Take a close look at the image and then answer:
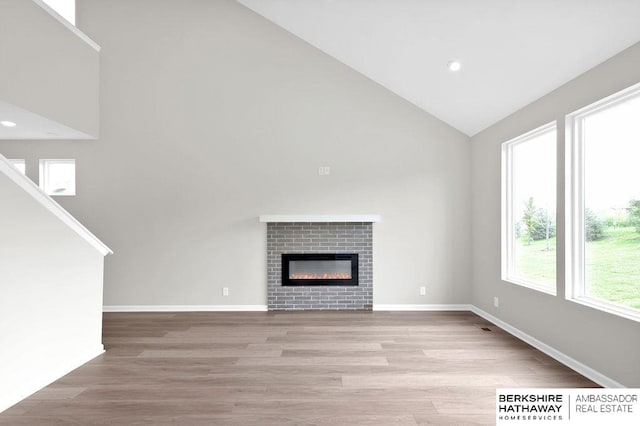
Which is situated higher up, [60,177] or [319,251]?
[60,177]

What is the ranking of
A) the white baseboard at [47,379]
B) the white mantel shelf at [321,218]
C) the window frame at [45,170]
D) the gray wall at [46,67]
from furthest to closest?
1. the window frame at [45,170]
2. the white mantel shelf at [321,218]
3. the gray wall at [46,67]
4. the white baseboard at [47,379]

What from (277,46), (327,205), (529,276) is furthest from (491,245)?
(277,46)

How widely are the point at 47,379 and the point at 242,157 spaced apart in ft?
11.9

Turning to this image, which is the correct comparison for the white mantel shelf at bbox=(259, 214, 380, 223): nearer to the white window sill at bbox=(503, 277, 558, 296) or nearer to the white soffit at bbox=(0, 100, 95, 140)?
the white window sill at bbox=(503, 277, 558, 296)

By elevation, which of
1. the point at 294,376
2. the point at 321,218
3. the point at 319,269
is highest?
the point at 321,218

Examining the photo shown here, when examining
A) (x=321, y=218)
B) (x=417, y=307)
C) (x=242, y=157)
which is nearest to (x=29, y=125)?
(x=242, y=157)

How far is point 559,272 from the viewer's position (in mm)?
3885

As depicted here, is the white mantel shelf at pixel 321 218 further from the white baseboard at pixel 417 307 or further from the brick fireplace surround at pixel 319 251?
the white baseboard at pixel 417 307

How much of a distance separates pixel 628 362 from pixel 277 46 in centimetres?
547

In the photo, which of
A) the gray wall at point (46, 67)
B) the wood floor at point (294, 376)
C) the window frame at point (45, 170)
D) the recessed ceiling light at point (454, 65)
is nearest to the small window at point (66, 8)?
the gray wall at point (46, 67)

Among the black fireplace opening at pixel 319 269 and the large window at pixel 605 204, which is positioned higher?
the large window at pixel 605 204

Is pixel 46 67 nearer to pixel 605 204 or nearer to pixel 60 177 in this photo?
pixel 60 177

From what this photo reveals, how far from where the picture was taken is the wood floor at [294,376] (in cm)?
278

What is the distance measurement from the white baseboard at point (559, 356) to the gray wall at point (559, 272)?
0.05 meters
